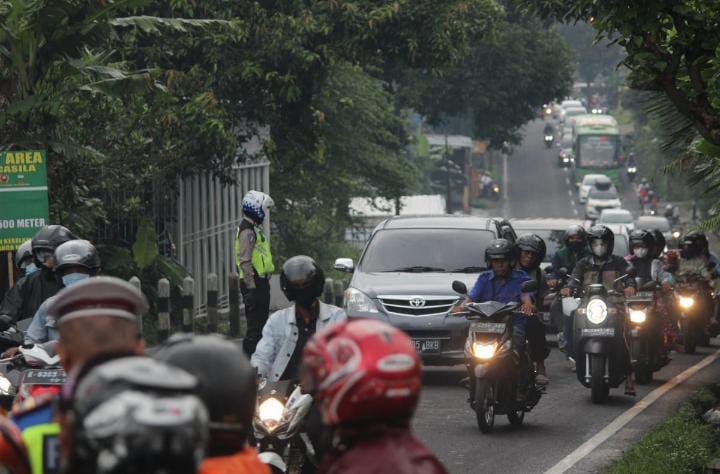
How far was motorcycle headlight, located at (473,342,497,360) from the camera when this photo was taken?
12.8 meters

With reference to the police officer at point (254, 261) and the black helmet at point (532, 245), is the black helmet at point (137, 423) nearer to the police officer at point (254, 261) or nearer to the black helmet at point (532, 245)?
the police officer at point (254, 261)

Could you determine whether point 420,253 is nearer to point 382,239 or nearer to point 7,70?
point 382,239

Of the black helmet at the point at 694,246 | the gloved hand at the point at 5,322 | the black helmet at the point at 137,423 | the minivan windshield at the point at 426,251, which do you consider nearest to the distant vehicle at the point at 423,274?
the minivan windshield at the point at 426,251

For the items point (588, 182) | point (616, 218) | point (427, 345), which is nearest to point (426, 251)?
point (427, 345)

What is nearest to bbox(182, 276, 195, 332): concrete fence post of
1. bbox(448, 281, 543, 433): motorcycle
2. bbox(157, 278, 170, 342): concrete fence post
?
bbox(157, 278, 170, 342): concrete fence post

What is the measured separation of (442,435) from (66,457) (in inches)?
377

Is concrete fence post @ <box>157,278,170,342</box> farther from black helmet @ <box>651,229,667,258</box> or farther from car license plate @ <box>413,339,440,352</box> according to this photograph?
black helmet @ <box>651,229,667,258</box>

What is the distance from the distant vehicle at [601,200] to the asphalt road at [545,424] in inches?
2228

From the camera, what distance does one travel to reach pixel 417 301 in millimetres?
16750

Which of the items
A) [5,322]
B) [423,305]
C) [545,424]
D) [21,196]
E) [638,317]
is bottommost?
[545,424]

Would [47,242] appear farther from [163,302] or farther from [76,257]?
[163,302]

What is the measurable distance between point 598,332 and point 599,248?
134 cm

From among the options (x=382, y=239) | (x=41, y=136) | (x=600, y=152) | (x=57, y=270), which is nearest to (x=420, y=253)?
(x=382, y=239)

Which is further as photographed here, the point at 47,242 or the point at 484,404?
the point at 484,404
